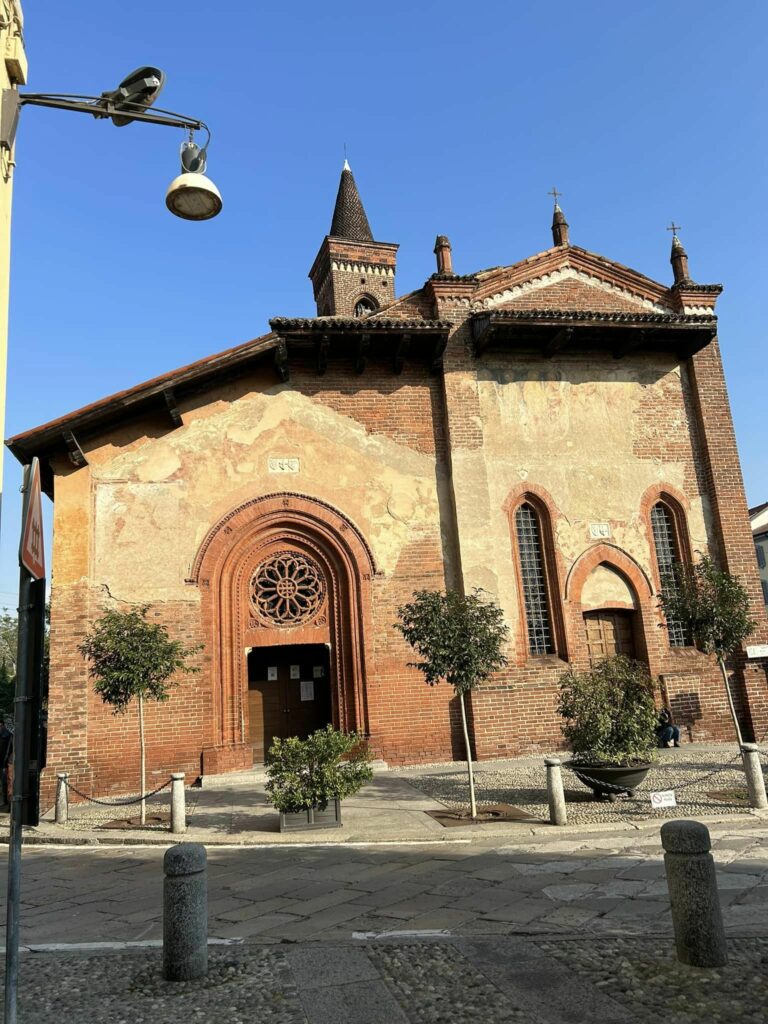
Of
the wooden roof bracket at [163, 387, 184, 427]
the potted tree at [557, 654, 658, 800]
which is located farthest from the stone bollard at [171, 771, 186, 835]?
the wooden roof bracket at [163, 387, 184, 427]

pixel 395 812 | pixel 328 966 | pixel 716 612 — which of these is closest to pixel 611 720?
pixel 716 612

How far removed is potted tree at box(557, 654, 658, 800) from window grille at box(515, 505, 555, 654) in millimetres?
4224

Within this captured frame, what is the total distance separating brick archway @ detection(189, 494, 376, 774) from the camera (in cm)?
1330

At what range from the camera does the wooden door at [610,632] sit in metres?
15.3

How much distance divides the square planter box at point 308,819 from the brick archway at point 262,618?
3.98 meters

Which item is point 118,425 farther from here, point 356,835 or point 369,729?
point 356,835

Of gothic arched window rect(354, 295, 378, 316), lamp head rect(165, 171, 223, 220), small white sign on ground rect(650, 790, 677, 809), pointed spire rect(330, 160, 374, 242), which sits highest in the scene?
pointed spire rect(330, 160, 374, 242)

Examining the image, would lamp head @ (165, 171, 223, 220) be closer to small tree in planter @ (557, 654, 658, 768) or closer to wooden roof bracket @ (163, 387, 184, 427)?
wooden roof bracket @ (163, 387, 184, 427)

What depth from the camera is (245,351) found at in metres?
14.0

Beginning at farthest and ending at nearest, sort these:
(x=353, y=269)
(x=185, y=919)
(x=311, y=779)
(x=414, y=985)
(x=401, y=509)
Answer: (x=353, y=269), (x=401, y=509), (x=311, y=779), (x=185, y=919), (x=414, y=985)

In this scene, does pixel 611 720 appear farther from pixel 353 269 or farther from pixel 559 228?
pixel 353 269

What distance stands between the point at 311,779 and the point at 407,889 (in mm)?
3062

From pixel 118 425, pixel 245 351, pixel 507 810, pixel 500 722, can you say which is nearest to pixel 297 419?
pixel 245 351

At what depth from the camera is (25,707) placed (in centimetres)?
340
